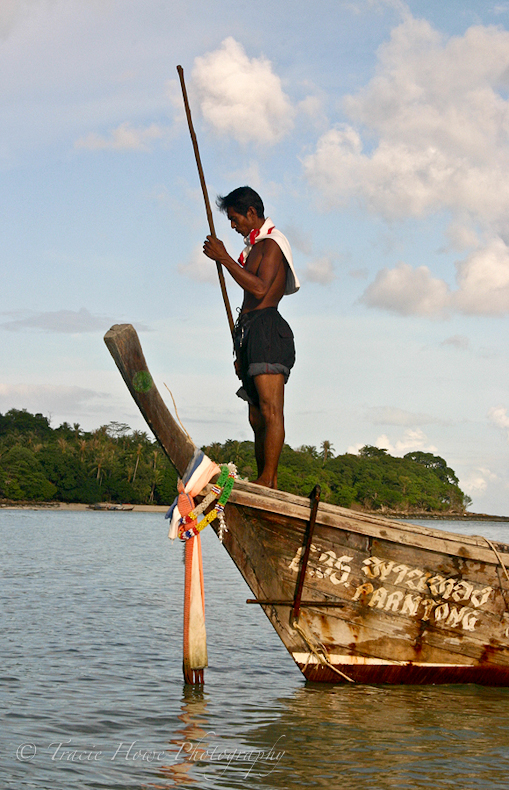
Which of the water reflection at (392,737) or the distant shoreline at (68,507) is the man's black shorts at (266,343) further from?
the distant shoreline at (68,507)

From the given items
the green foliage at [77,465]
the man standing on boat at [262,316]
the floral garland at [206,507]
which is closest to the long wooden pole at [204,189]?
the man standing on boat at [262,316]

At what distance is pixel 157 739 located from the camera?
5.31 metres

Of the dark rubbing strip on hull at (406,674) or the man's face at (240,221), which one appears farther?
the man's face at (240,221)

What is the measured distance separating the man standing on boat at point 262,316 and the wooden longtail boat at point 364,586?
428 mm

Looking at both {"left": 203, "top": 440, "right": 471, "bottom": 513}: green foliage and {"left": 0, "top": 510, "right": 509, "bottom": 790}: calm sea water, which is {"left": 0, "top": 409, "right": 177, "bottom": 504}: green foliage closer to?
{"left": 203, "top": 440, "right": 471, "bottom": 513}: green foliage

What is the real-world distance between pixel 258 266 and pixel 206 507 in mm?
1838

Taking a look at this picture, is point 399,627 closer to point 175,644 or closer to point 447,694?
point 447,694

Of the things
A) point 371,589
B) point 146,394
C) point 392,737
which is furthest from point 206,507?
point 392,737

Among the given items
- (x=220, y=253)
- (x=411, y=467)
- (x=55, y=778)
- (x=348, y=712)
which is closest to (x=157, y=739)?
(x=55, y=778)

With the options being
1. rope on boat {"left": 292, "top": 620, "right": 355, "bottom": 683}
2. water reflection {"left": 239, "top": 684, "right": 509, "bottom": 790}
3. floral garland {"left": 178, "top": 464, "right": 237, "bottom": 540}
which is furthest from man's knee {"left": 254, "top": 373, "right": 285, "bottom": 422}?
water reflection {"left": 239, "top": 684, "right": 509, "bottom": 790}

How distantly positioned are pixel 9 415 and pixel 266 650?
4489 inches

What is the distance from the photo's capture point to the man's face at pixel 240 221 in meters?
6.11

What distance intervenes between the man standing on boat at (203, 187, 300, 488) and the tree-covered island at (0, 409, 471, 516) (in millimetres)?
78249

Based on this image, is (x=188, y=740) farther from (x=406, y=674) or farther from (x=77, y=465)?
(x=77, y=465)
